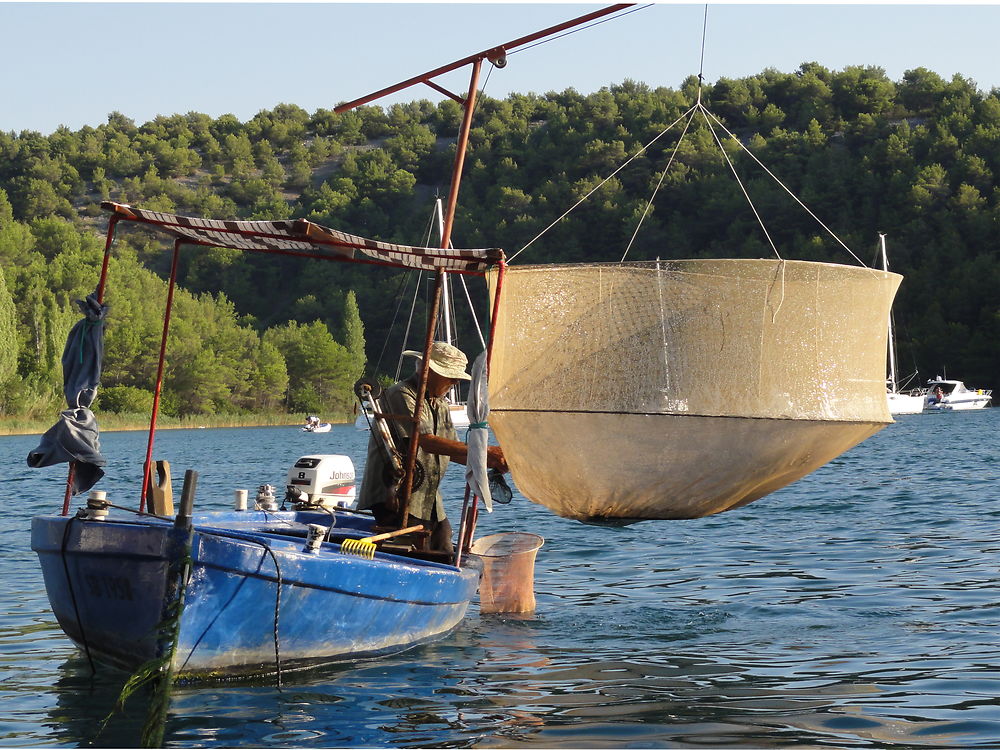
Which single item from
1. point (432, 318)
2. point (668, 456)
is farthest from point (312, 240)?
point (668, 456)

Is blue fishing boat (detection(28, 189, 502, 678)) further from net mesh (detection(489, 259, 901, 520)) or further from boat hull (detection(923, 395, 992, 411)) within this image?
boat hull (detection(923, 395, 992, 411))

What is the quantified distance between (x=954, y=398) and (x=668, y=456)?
223ft

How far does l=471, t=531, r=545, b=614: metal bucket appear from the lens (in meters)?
11.0

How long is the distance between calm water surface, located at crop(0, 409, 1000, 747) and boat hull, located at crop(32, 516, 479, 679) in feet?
0.78

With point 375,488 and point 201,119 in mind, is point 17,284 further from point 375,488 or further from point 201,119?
point 201,119

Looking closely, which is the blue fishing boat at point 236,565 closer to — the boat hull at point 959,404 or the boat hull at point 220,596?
the boat hull at point 220,596

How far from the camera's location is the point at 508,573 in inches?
437

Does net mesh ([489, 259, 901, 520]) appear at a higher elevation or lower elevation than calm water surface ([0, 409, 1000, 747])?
higher

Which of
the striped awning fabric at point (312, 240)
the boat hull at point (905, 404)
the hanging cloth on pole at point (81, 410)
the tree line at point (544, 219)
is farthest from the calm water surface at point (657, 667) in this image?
the tree line at point (544, 219)

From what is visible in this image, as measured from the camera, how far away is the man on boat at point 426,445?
374 inches

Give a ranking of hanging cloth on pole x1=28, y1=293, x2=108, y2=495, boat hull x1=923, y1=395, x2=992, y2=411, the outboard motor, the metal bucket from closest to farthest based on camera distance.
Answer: hanging cloth on pole x1=28, y1=293, x2=108, y2=495 → the metal bucket → the outboard motor → boat hull x1=923, y1=395, x2=992, y2=411

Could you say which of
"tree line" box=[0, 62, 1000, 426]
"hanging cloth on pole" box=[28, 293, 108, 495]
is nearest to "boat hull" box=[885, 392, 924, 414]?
"tree line" box=[0, 62, 1000, 426]

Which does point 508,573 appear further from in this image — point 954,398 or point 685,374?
point 954,398

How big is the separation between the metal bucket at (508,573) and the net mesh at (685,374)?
7.32 feet
